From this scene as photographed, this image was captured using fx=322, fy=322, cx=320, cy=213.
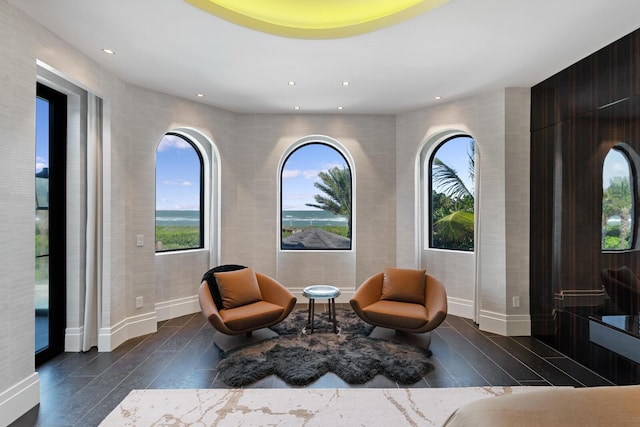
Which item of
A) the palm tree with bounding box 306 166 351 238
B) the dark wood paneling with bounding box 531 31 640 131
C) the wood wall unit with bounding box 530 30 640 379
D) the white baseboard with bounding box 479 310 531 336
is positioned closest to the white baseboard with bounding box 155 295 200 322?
the palm tree with bounding box 306 166 351 238

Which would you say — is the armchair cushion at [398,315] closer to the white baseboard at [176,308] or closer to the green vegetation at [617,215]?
the green vegetation at [617,215]

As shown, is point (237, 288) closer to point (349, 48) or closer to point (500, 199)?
point (349, 48)

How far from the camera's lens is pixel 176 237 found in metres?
4.84

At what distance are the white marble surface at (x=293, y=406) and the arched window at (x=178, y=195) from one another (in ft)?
8.37

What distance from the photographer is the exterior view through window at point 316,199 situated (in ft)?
18.2

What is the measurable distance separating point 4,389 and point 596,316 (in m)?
4.85

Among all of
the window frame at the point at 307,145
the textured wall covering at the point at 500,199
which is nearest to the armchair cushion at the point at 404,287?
the textured wall covering at the point at 500,199

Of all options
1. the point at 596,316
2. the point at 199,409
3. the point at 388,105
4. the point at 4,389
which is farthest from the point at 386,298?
the point at 4,389

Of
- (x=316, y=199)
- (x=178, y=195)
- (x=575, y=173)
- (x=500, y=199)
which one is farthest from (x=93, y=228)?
(x=575, y=173)

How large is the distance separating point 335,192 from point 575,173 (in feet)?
10.8

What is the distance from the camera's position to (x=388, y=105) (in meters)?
4.74

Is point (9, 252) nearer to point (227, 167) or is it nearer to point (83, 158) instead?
point (83, 158)

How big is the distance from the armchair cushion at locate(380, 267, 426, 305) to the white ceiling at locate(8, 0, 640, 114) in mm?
2362

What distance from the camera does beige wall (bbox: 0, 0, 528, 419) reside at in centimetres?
241
